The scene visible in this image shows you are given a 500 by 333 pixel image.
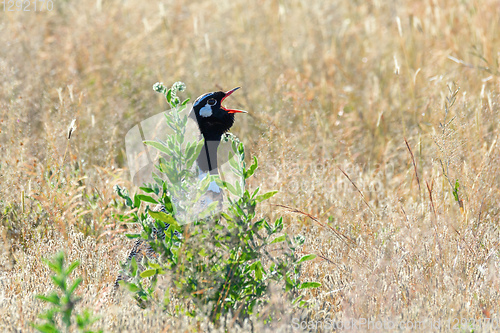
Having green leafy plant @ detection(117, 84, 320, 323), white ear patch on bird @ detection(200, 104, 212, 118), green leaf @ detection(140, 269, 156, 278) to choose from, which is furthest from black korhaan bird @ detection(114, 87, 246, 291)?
green leaf @ detection(140, 269, 156, 278)

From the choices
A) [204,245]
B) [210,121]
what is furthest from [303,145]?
[204,245]

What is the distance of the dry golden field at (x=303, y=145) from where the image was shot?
253cm

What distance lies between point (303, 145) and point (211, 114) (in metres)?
1.31

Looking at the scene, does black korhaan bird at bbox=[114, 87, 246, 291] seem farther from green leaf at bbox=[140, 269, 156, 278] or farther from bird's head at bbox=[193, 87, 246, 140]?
green leaf at bbox=[140, 269, 156, 278]

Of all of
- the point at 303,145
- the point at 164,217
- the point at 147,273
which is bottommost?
the point at 303,145

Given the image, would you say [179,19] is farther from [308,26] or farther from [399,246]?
[399,246]

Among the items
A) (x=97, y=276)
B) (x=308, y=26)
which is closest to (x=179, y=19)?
(x=308, y=26)

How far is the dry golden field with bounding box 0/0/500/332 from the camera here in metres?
2.53

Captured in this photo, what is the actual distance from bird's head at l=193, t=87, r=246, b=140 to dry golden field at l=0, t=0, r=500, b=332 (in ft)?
0.87

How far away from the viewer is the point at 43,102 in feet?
13.9

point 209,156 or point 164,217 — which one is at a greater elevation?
point 164,217

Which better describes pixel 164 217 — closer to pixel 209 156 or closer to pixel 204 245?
pixel 204 245

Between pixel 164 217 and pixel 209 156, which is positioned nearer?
pixel 164 217

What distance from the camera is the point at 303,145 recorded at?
159 inches
